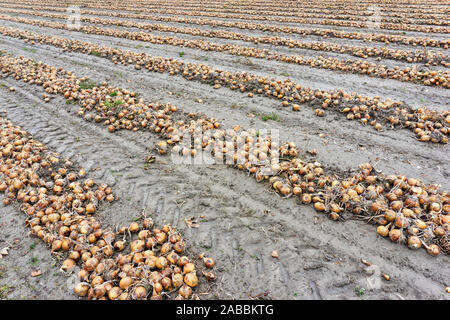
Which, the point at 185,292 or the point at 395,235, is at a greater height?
the point at 395,235

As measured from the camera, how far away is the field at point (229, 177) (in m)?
2.67

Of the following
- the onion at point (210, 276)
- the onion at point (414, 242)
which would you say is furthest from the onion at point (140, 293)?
the onion at point (414, 242)

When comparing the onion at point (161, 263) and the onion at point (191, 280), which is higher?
the onion at point (161, 263)

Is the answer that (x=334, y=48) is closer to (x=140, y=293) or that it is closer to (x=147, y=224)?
(x=147, y=224)

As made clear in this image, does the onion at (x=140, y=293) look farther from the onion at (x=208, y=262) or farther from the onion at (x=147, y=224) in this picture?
the onion at (x=147, y=224)

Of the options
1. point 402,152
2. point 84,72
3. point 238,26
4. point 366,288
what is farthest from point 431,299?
point 238,26

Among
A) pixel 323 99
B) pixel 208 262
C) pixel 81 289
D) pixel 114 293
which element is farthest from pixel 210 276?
pixel 323 99

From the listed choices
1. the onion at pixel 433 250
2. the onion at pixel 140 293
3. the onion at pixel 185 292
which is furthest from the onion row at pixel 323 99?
the onion at pixel 140 293

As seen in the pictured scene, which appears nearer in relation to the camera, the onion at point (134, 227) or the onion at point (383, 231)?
the onion at point (383, 231)

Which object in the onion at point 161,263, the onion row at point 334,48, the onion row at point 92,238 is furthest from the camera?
the onion row at point 334,48

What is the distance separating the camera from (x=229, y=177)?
3873 millimetres

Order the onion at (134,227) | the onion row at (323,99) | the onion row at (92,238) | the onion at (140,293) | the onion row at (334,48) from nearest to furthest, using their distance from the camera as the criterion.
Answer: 1. the onion at (140,293)
2. the onion row at (92,238)
3. the onion at (134,227)
4. the onion row at (323,99)
5. the onion row at (334,48)

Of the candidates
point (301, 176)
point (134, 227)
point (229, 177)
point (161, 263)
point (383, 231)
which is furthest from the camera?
point (229, 177)

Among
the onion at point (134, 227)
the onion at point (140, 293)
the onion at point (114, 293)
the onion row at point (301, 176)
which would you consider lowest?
the onion at point (114, 293)
